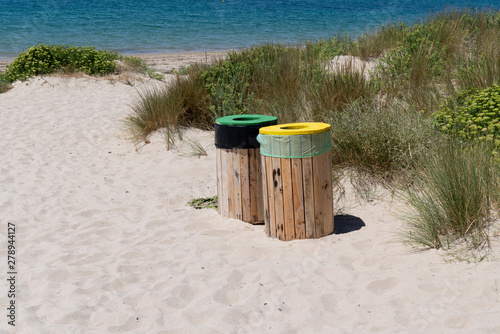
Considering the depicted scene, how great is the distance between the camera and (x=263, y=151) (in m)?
3.32

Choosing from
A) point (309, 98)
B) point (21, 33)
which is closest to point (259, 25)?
point (21, 33)

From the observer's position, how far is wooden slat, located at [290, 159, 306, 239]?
3.20m

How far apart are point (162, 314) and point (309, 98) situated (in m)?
3.42

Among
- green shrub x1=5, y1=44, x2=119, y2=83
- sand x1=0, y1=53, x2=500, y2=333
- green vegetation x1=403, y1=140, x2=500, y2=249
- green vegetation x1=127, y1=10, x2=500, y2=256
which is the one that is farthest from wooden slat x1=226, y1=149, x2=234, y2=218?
green shrub x1=5, y1=44, x2=119, y2=83

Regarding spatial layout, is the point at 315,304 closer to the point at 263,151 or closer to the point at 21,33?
the point at 263,151

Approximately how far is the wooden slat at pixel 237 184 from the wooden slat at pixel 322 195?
70cm

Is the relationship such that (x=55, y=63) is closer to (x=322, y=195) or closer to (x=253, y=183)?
(x=253, y=183)

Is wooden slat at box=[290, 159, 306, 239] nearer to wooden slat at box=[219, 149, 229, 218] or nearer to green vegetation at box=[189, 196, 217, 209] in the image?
wooden slat at box=[219, 149, 229, 218]

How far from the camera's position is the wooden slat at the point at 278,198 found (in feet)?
10.7

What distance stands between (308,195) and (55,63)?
876cm

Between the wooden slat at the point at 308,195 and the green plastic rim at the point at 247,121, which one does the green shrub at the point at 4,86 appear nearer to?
the green plastic rim at the point at 247,121

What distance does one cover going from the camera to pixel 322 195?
331cm

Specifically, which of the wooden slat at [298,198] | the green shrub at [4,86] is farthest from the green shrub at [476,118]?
the green shrub at [4,86]

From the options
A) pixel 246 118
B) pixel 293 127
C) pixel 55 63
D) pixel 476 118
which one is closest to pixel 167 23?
pixel 55 63
